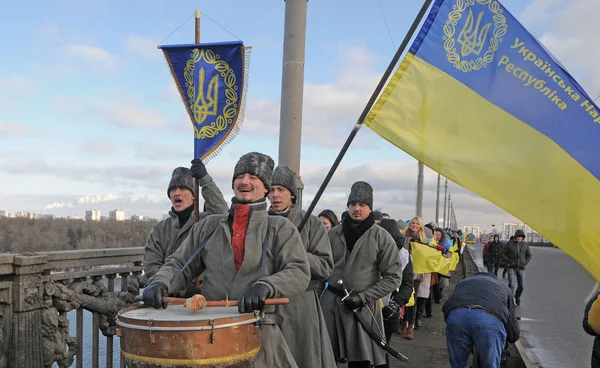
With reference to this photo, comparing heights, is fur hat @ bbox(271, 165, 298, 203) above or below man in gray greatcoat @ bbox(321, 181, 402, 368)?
above

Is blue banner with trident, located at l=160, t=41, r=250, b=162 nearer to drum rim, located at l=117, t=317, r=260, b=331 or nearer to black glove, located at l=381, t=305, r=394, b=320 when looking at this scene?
black glove, located at l=381, t=305, r=394, b=320

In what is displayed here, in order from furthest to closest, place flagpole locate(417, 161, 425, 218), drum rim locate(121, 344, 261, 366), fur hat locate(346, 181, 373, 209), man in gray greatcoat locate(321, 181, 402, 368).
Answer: flagpole locate(417, 161, 425, 218) → fur hat locate(346, 181, 373, 209) → man in gray greatcoat locate(321, 181, 402, 368) → drum rim locate(121, 344, 261, 366)

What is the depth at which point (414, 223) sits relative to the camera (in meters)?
9.84

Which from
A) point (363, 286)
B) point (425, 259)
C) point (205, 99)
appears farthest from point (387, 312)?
point (425, 259)

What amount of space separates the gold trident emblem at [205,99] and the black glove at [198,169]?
44 cm

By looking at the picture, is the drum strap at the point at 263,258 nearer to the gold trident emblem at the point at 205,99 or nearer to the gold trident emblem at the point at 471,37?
the gold trident emblem at the point at 471,37

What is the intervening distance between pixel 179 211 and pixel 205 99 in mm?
1058

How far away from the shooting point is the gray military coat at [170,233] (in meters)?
4.70

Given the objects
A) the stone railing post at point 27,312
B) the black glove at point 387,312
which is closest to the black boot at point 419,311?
the black glove at point 387,312

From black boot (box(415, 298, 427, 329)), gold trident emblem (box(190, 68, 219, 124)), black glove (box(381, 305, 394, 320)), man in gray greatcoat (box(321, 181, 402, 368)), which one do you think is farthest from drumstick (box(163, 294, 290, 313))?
black boot (box(415, 298, 427, 329))

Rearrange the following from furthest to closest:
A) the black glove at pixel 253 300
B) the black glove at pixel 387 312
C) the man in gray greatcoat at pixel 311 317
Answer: the black glove at pixel 387 312
the man in gray greatcoat at pixel 311 317
the black glove at pixel 253 300

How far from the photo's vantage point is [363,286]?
5.05 metres

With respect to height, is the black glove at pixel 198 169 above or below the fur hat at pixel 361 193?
above

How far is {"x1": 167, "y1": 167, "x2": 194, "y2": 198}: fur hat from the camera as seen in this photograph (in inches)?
196
